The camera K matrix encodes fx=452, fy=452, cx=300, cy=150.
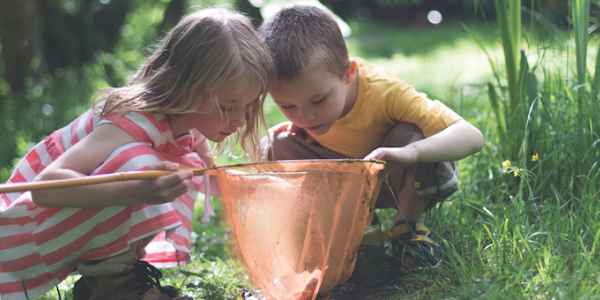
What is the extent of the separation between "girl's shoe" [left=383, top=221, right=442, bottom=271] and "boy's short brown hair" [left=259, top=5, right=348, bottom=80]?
668 mm

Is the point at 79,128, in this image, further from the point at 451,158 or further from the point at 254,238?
the point at 451,158

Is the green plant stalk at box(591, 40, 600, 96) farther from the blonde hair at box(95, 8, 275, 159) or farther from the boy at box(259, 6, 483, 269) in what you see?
the blonde hair at box(95, 8, 275, 159)

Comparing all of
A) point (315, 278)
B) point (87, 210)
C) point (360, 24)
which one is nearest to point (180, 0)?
point (87, 210)

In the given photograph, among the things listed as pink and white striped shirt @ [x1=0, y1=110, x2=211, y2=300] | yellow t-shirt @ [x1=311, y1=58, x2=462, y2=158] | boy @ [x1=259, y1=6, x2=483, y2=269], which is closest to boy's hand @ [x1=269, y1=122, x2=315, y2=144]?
yellow t-shirt @ [x1=311, y1=58, x2=462, y2=158]

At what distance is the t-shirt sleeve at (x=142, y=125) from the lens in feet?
4.91

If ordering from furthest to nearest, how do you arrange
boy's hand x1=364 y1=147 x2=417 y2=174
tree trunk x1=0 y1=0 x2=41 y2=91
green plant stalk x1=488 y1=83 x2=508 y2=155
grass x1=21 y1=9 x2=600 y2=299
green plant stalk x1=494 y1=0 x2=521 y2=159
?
tree trunk x1=0 y1=0 x2=41 y2=91 → green plant stalk x1=488 y1=83 x2=508 y2=155 → green plant stalk x1=494 y1=0 x2=521 y2=159 → boy's hand x1=364 y1=147 x2=417 y2=174 → grass x1=21 y1=9 x2=600 y2=299

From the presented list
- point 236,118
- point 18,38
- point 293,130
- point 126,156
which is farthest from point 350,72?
point 18,38

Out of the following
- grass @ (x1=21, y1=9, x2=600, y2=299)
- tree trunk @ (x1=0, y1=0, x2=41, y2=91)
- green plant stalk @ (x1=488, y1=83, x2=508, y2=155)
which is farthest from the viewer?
tree trunk @ (x1=0, y1=0, x2=41, y2=91)

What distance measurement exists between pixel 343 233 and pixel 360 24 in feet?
37.4

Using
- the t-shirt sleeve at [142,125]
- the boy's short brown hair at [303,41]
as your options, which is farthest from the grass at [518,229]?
the boy's short brown hair at [303,41]

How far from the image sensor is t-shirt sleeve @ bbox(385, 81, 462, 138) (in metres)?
1.68

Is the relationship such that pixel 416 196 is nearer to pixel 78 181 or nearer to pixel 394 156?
pixel 394 156

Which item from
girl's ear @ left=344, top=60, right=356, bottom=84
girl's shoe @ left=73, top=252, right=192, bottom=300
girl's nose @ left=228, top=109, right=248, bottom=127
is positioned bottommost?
girl's shoe @ left=73, top=252, right=192, bottom=300

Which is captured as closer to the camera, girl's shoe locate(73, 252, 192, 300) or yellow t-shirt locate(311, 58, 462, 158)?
girl's shoe locate(73, 252, 192, 300)
